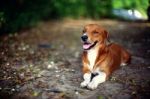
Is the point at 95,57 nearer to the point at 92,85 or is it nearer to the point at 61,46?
the point at 92,85

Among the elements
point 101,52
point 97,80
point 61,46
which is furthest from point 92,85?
point 61,46

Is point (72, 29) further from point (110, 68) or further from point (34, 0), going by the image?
point (110, 68)

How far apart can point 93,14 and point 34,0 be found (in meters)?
2.48

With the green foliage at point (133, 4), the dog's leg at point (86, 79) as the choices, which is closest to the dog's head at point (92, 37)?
the dog's leg at point (86, 79)

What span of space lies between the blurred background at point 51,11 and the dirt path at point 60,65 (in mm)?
333

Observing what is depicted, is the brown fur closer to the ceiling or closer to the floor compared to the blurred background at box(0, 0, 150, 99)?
closer to the ceiling

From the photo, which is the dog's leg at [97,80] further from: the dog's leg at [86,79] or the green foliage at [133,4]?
the green foliage at [133,4]

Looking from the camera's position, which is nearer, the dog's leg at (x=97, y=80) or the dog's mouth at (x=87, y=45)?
the dog's leg at (x=97, y=80)

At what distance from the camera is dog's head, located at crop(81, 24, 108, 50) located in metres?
5.99

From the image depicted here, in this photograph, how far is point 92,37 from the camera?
6051 millimetres

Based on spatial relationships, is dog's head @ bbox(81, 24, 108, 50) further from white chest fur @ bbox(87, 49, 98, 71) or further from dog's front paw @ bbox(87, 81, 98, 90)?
dog's front paw @ bbox(87, 81, 98, 90)

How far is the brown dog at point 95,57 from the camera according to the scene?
19.8 ft

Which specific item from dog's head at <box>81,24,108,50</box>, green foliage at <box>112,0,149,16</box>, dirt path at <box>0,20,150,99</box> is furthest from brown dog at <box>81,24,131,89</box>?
green foliage at <box>112,0,149,16</box>

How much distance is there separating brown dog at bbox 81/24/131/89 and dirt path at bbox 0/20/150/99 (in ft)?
0.54
